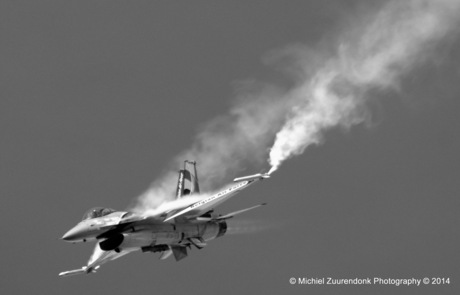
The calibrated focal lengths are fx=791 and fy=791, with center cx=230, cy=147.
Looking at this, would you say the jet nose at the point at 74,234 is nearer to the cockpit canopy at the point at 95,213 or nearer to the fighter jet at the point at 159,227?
the fighter jet at the point at 159,227

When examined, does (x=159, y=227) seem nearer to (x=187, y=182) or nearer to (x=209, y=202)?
(x=209, y=202)

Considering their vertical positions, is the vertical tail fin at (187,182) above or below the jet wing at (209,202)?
above

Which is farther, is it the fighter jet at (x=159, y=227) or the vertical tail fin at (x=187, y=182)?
the vertical tail fin at (x=187, y=182)

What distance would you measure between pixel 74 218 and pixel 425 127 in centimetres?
6227

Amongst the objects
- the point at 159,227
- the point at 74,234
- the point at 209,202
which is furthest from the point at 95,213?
the point at 209,202

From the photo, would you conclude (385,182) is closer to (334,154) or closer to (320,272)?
(334,154)

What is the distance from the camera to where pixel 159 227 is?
122ft

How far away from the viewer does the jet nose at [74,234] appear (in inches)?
1364

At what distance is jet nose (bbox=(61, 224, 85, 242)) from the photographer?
3466 centimetres

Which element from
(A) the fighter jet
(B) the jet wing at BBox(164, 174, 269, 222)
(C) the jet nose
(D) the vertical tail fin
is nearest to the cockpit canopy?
(A) the fighter jet

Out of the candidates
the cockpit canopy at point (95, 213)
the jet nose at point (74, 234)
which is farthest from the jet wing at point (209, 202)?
the jet nose at point (74, 234)

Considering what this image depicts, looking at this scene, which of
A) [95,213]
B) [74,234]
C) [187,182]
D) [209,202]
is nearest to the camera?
[74,234]

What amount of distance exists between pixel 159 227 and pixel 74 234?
14.1 ft

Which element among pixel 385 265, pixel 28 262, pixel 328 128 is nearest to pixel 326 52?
pixel 328 128
